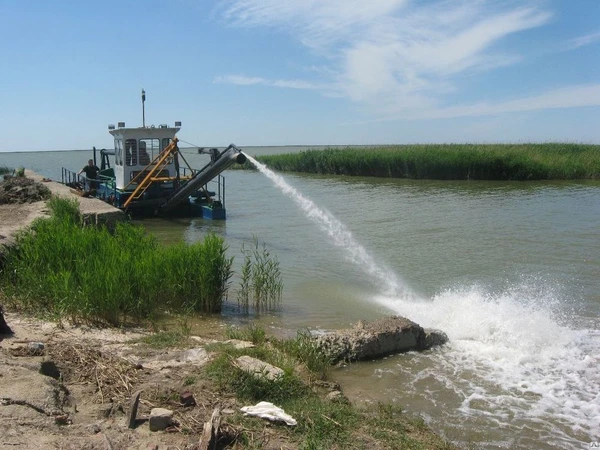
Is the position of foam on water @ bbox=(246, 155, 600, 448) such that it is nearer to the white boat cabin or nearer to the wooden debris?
the wooden debris

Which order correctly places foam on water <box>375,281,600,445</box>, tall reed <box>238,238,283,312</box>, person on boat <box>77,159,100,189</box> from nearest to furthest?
foam on water <box>375,281,600,445</box> → tall reed <box>238,238,283,312</box> → person on boat <box>77,159,100,189</box>

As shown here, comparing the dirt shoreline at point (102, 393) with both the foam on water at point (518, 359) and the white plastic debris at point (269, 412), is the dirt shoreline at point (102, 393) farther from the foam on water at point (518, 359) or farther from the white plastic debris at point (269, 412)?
the foam on water at point (518, 359)

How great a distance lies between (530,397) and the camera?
21.6ft

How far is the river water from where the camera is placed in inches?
247

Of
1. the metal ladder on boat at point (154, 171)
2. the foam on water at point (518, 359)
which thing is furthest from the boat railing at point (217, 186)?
the foam on water at point (518, 359)

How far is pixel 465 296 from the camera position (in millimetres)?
10492

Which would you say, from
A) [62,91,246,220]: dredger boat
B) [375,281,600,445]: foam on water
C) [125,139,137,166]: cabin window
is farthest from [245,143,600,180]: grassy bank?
[375,281,600,445]: foam on water

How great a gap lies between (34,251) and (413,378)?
20.1 ft

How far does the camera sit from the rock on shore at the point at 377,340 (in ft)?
24.2

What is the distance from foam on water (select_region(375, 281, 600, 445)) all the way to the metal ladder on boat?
1200cm

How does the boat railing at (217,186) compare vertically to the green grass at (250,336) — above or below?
above

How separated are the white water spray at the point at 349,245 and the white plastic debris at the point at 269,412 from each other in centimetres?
650

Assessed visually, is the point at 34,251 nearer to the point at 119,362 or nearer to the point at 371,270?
the point at 119,362

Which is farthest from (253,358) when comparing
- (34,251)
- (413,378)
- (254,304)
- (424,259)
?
(424,259)
